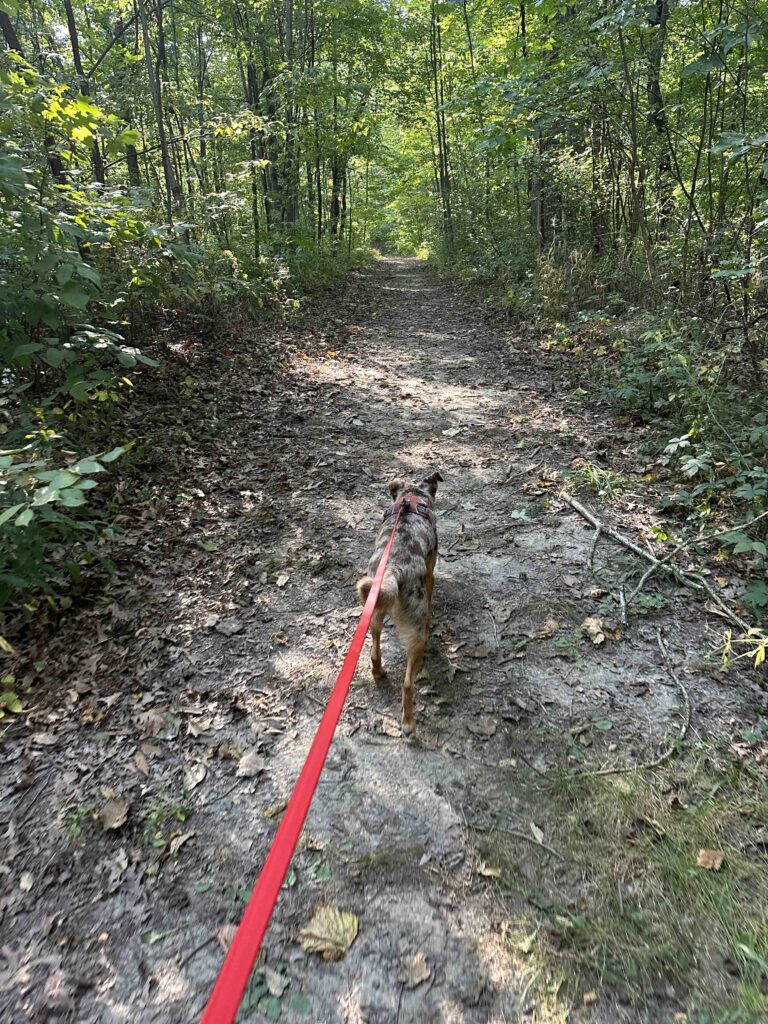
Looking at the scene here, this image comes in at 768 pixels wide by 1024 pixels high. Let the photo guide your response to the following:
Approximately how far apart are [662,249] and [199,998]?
9719 millimetres

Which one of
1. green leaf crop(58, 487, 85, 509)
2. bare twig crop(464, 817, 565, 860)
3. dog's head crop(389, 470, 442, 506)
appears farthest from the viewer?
dog's head crop(389, 470, 442, 506)

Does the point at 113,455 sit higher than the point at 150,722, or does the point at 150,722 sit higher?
the point at 113,455

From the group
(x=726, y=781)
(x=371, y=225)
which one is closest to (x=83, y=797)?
(x=726, y=781)

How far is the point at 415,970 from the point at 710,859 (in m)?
1.33

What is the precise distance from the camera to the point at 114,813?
2668 millimetres

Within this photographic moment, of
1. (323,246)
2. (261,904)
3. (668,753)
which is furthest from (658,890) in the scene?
(323,246)

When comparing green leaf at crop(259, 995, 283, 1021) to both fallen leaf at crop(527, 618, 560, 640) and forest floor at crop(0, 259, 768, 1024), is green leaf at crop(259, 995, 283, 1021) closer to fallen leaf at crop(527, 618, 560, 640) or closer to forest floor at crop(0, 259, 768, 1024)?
forest floor at crop(0, 259, 768, 1024)

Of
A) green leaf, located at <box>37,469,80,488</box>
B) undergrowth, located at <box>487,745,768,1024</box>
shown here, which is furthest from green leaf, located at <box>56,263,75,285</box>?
undergrowth, located at <box>487,745,768,1024</box>

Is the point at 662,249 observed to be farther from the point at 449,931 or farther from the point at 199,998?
the point at 199,998

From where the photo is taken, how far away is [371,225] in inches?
1473

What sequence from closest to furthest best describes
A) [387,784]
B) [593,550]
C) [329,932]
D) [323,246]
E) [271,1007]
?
[271,1007] → [329,932] → [387,784] → [593,550] → [323,246]

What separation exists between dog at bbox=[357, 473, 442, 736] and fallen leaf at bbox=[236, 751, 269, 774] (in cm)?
80

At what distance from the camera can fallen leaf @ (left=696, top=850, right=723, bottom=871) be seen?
7.64ft

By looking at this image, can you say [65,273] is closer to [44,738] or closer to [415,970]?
[44,738]
